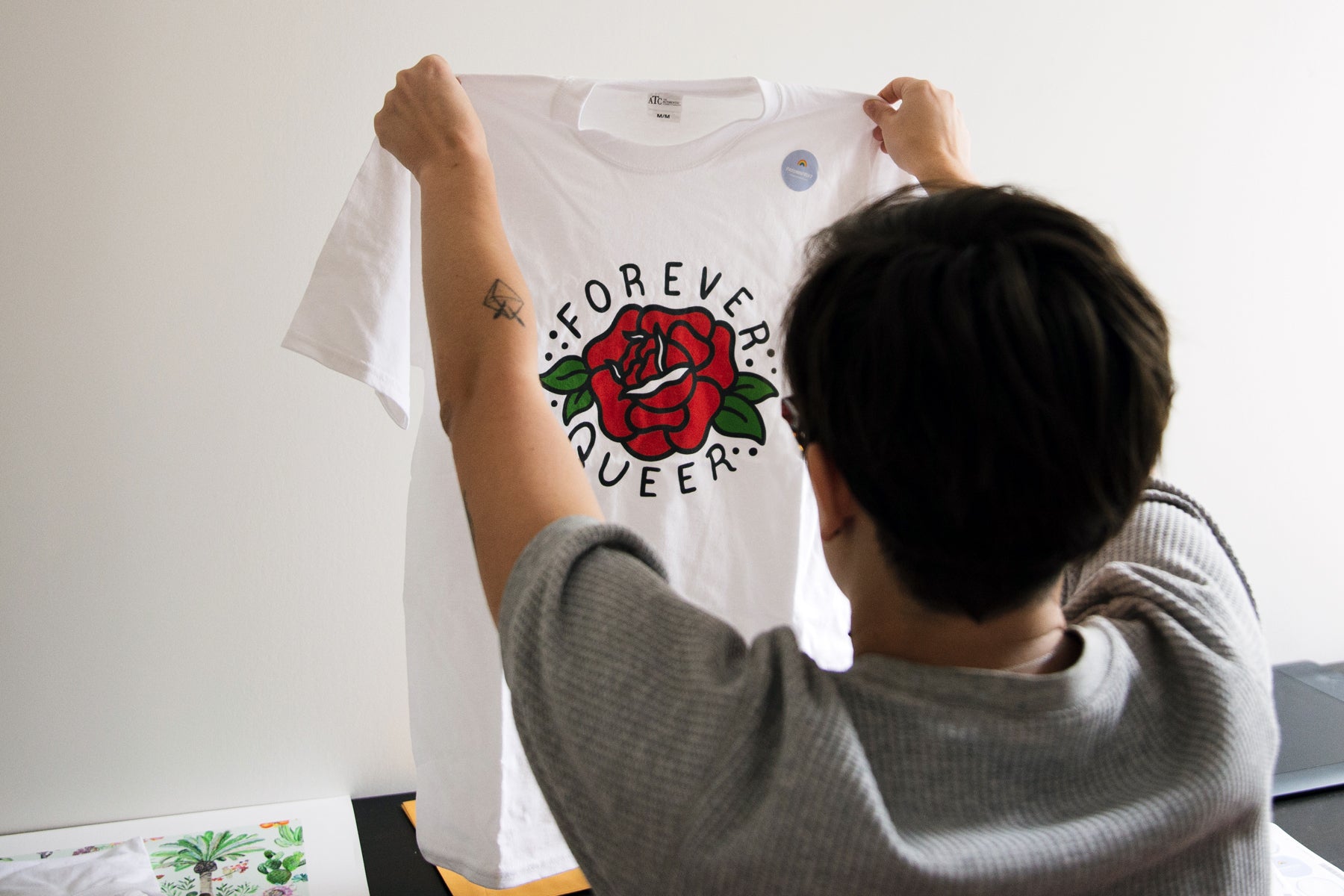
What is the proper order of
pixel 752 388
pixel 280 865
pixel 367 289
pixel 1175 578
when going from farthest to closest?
pixel 280 865 < pixel 752 388 < pixel 367 289 < pixel 1175 578

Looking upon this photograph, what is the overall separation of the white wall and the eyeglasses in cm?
102

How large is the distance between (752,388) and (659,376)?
0.10 metres

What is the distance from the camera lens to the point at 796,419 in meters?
0.54

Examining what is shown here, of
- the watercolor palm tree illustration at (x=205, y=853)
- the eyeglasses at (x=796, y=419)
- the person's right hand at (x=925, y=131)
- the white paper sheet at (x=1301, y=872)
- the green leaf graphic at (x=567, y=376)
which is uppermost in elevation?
the person's right hand at (x=925, y=131)

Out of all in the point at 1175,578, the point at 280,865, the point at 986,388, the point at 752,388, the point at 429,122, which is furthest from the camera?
the point at 280,865

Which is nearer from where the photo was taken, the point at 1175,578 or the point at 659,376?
the point at 1175,578

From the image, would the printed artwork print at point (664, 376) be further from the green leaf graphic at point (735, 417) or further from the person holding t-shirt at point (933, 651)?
the person holding t-shirt at point (933, 651)

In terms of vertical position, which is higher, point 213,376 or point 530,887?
point 213,376

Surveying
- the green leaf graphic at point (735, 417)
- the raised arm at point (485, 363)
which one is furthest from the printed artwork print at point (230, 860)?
the raised arm at point (485, 363)

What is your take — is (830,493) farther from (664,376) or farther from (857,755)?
(664,376)

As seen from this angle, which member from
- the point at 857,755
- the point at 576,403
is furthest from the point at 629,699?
the point at 576,403

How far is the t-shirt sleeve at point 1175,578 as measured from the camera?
541 mm

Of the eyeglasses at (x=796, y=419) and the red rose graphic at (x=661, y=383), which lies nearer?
the eyeglasses at (x=796, y=419)

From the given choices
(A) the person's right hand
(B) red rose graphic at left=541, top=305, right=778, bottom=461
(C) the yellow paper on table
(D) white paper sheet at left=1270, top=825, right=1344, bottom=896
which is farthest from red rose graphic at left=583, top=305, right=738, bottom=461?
(D) white paper sheet at left=1270, top=825, right=1344, bottom=896
